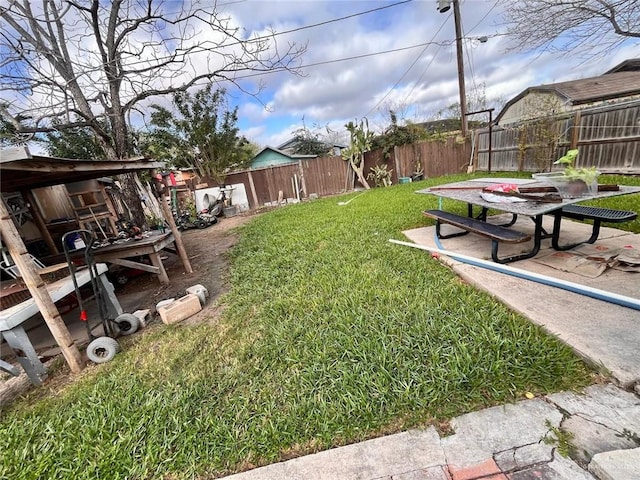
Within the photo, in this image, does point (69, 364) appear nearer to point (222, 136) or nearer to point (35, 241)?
point (35, 241)

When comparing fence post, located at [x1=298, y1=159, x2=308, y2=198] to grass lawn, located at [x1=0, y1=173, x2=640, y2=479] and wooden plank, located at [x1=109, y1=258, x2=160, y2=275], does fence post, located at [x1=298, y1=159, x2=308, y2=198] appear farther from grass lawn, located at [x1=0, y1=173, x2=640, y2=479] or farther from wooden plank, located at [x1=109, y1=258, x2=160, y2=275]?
grass lawn, located at [x1=0, y1=173, x2=640, y2=479]

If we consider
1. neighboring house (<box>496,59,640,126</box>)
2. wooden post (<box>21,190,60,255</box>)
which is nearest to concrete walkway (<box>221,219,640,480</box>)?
wooden post (<box>21,190,60,255</box>)

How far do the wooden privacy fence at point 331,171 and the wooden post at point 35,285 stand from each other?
30.9ft

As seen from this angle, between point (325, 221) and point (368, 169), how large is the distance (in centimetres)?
658

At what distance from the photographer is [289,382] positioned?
1.84 metres

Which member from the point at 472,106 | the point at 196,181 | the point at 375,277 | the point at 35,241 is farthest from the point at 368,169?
the point at 472,106

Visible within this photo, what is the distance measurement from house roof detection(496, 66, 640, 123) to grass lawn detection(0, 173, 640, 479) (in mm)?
15882

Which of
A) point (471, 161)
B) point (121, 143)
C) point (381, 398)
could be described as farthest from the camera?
point (471, 161)

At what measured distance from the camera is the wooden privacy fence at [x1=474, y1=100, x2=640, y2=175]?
19.8 feet

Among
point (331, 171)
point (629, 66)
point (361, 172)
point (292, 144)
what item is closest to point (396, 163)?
point (361, 172)

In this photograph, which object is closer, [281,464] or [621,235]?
[281,464]

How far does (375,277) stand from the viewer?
9.91ft

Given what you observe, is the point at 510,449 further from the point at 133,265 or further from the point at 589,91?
the point at 589,91

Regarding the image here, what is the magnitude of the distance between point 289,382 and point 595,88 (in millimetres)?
20577
